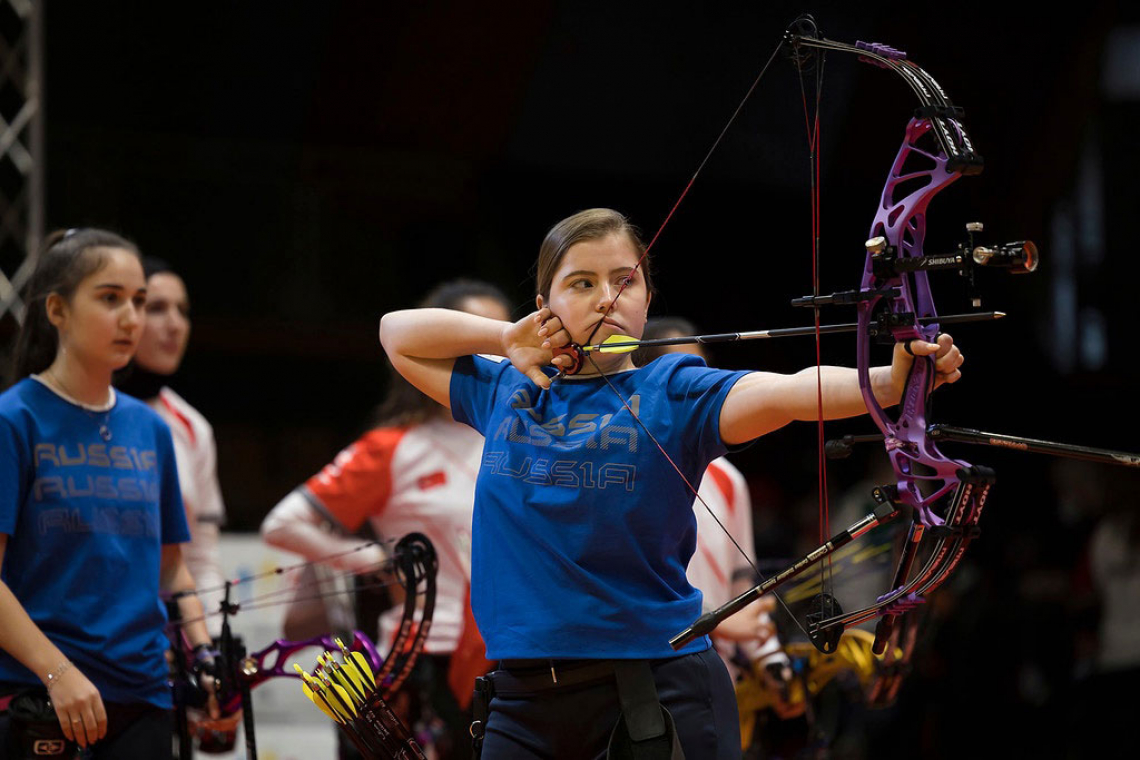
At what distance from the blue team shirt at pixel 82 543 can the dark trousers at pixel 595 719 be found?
85 centimetres

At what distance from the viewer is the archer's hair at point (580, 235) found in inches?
77.4

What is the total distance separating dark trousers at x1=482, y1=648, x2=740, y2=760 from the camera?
179 centimetres

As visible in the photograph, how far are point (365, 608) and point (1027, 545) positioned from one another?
3325mm

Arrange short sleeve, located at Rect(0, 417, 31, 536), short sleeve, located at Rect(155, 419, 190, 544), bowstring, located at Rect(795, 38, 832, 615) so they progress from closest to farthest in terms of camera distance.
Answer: bowstring, located at Rect(795, 38, 832, 615) < short sleeve, located at Rect(0, 417, 31, 536) < short sleeve, located at Rect(155, 419, 190, 544)

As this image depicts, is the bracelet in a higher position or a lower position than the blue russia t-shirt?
lower

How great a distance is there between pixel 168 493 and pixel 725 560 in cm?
124

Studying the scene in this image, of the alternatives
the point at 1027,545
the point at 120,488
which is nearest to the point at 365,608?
the point at 120,488

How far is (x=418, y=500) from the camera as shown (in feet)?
10.7

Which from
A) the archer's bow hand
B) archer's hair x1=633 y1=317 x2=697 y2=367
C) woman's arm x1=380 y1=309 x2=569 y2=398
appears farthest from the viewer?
archer's hair x1=633 y1=317 x2=697 y2=367

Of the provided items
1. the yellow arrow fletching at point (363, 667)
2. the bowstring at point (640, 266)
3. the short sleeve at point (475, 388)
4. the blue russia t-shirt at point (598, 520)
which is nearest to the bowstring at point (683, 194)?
the bowstring at point (640, 266)

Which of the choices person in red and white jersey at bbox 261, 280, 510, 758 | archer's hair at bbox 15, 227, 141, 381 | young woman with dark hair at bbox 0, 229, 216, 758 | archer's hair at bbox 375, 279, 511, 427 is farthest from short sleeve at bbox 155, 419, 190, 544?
archer's hair at bbox 375, 279, 511, 427

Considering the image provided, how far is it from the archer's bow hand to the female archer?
0.08 meters

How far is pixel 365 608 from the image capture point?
3221mm

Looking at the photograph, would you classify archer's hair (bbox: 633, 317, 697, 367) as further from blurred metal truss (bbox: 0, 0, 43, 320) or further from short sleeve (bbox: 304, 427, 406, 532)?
blurred metal truss (bbox: 0, 0, 43, 320)
